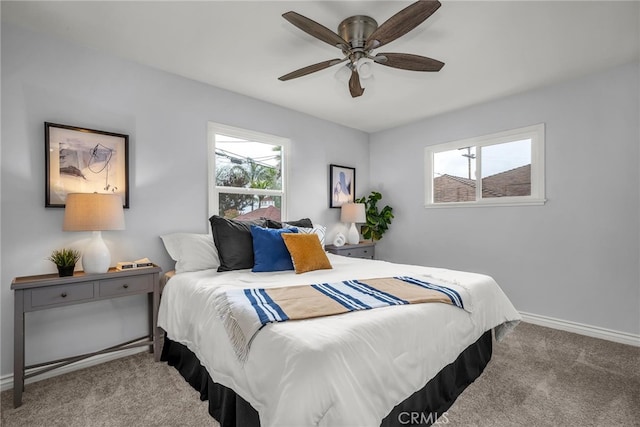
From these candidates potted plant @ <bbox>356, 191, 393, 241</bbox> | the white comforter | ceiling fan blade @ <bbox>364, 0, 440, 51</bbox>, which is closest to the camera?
the white comforter

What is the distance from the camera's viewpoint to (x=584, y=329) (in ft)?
9.79

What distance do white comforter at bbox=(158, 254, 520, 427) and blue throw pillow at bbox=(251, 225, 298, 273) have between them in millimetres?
299

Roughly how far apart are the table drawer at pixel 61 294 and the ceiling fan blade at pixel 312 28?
7.18 ft

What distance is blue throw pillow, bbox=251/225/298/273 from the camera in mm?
2511

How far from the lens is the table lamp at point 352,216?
4.23 m

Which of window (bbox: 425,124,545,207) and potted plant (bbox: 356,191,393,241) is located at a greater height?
window (bbox: 425,124,545,207)

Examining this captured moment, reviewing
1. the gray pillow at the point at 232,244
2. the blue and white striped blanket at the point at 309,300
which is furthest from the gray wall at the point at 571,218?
the gray pillow at the point at 232,244

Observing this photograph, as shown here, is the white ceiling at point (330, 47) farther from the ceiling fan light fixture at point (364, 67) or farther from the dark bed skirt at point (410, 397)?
the dark bed skirt at point (410, 397)

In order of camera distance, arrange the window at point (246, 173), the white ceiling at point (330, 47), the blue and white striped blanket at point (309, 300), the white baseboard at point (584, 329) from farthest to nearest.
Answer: the window at point (246, 173) → the white baseboard at point (584, 329) → the white ceiling at point (330, 47) → the blue and white striped blanket at point (309, 300)

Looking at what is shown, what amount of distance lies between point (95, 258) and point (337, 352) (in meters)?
1.94

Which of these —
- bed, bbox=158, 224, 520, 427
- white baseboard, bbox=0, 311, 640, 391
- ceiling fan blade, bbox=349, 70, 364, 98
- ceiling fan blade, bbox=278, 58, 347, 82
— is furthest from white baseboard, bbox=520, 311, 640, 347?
ceiling fan blade, bbox=278, 58, 347, 82

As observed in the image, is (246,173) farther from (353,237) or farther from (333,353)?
(333,353)

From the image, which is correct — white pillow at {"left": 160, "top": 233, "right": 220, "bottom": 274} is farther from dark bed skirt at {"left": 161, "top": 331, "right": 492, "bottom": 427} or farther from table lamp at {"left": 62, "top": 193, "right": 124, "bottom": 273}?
dark bed skirt at {"left": 161, "top": 331, "right": 492, "bottom": 427}

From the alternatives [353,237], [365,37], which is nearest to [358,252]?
[353,237]
